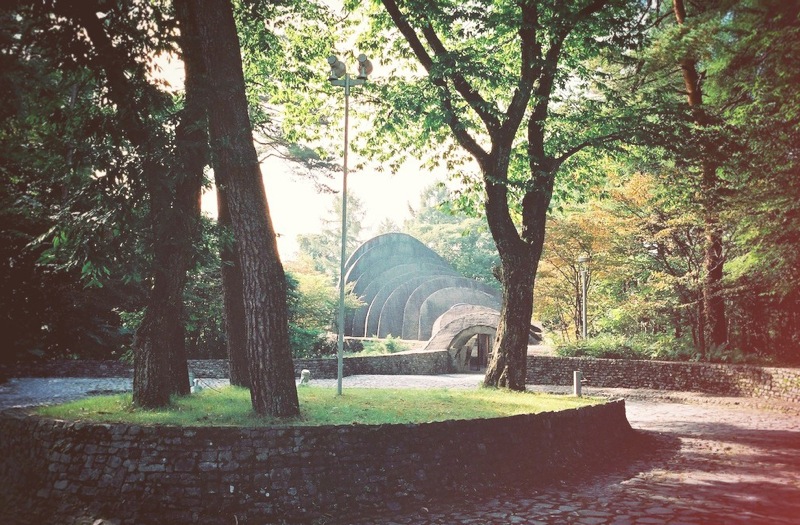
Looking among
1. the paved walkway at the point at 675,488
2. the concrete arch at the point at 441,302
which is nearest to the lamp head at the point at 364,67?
the paved walkway at the point at 675,488

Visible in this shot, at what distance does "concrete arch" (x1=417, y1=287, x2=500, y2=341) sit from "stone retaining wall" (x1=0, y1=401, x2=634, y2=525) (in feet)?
87.7

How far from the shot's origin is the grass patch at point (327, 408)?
842 cm

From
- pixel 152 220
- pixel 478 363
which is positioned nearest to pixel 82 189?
pixel 152 220

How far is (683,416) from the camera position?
16.2 m

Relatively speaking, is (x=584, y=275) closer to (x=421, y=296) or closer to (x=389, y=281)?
(x=421, y=296)

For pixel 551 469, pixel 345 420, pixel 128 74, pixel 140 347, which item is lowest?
pixel 551 469

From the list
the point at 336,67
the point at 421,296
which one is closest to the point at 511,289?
the point at 336,67

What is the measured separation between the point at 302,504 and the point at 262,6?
8.82 metres

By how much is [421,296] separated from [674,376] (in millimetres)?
17664

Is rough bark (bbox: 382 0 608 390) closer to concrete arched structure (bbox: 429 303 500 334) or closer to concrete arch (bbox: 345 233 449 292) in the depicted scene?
concrete arched structure (bbox: 429 303 500 334)

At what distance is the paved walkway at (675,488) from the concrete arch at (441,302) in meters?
20.1

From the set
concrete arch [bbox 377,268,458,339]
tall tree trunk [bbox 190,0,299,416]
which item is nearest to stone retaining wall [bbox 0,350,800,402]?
concrete arch [bbox 377,268,458,339]

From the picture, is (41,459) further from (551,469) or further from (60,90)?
(551,469)

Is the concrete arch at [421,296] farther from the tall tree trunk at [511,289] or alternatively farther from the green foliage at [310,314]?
the tall tree trunk at [511,289]
